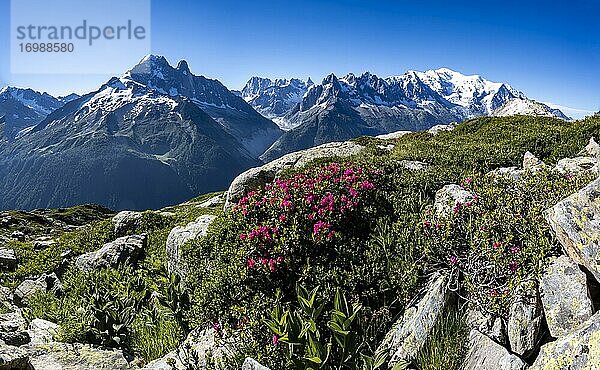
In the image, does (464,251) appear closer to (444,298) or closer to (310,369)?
(444,298)

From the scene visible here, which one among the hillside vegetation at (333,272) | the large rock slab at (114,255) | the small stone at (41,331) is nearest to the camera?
the hillside vegetation at (333,272)

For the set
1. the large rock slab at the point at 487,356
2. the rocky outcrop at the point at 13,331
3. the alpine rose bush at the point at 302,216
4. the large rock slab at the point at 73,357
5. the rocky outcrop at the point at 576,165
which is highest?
the rocky outcrop at the point at 576,165

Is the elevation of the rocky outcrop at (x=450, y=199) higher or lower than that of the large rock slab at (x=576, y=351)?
higher

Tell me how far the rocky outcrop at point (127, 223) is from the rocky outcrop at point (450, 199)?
51.4 feet

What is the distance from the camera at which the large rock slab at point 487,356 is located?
16.0 ft

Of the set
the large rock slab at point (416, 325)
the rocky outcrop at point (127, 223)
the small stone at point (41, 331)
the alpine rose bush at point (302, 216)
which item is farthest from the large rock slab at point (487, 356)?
the rocky outcrop at point (127, 223)

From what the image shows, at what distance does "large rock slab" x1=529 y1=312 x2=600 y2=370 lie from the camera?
13.3 ft

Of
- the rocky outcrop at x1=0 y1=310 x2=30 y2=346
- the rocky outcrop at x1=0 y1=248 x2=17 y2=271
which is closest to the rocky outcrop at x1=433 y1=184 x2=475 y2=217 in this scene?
the rocky outcrop at x1=0 y1=310 x2=30 y2=346

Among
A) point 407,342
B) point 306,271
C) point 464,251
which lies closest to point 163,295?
point 306,271

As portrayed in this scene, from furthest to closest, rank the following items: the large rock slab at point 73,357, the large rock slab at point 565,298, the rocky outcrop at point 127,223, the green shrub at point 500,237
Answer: the rocky outcrop at point 127,223
the large rock slab at point 73,357
the green shrub at point 500,237
the large rock slab at point 565,298

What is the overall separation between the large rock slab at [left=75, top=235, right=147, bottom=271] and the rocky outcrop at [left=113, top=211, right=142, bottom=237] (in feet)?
16.9

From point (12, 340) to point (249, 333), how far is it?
16.9 feet

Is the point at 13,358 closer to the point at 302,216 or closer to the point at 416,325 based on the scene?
the point at 302,216

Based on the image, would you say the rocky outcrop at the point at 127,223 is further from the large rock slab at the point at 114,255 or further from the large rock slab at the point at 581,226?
the large rock slab at the point at 581,226
